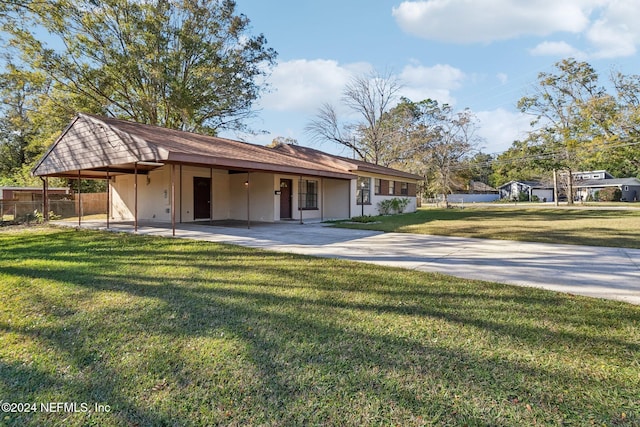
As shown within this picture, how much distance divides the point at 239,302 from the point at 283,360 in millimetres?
1431

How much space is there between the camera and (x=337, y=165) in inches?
663

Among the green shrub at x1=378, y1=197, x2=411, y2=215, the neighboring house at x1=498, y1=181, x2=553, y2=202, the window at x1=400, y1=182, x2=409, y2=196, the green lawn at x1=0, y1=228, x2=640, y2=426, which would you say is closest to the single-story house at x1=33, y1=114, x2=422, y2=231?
the green shrub at x1=378, y1=197, x2=411, y2=215

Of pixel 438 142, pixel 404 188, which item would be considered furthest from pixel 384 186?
pixel 438 142

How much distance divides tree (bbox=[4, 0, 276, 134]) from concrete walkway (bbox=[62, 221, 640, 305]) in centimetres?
1307

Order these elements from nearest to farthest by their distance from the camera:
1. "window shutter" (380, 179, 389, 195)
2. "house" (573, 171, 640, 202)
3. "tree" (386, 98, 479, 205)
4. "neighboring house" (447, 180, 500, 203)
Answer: "window shutter" (380, 179, 389, 195), "tree" (386, 98, 479, 205), "house" (573, 171, 640, 202), "neighboring house" (447, 180, 500, 203)

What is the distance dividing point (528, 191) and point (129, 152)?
6065 cm

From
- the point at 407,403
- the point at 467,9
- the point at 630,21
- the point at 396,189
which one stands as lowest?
the point at 407,403

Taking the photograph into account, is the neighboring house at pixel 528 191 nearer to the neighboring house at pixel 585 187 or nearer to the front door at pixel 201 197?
the neighboring house at pixel 585 187

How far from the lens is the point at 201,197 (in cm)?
1432

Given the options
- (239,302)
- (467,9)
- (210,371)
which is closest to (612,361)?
(210,371)

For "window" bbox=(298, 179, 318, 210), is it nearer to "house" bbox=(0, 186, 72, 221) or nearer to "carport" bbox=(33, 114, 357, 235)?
"carport" bbox=(33, 114, 357, 235)

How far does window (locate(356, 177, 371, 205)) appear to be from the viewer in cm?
1742

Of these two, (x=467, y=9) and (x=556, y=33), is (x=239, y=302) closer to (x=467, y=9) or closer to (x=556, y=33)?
(x=467, y=9)

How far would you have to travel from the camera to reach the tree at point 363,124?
91.5 feet
